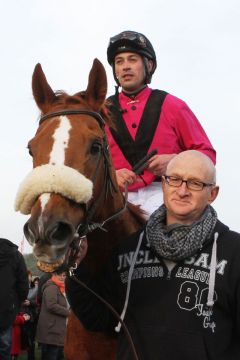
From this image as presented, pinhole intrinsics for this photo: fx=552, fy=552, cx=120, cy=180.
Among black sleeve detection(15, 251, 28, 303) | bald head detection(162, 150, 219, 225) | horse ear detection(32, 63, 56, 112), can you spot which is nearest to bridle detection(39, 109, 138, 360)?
horse ear detection(32, 63, 56, 112)

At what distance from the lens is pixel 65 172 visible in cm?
299

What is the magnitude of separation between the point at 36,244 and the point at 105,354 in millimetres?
1401

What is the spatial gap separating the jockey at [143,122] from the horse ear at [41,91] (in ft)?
3.79

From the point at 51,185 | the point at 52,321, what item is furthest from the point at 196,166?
the point at 52,321

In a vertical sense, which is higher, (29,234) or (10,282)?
(29,234)

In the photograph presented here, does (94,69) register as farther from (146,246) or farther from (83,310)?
(83,310)

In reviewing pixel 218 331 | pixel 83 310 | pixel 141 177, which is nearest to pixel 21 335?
pixel 141 177

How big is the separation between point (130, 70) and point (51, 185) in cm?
247

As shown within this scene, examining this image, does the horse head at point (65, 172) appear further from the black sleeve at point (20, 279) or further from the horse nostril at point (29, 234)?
the black sleeve at point (20, 279)

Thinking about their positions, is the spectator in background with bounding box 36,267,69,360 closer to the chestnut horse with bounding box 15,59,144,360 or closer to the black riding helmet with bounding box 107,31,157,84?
the black riding helmet with bounding box 107,31,157,84

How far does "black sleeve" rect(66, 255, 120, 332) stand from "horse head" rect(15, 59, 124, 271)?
39cm

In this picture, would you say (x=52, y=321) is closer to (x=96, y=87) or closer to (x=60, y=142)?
(x=96, y=87)

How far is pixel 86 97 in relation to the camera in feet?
12.3

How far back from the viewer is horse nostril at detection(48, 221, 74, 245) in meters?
2.81
